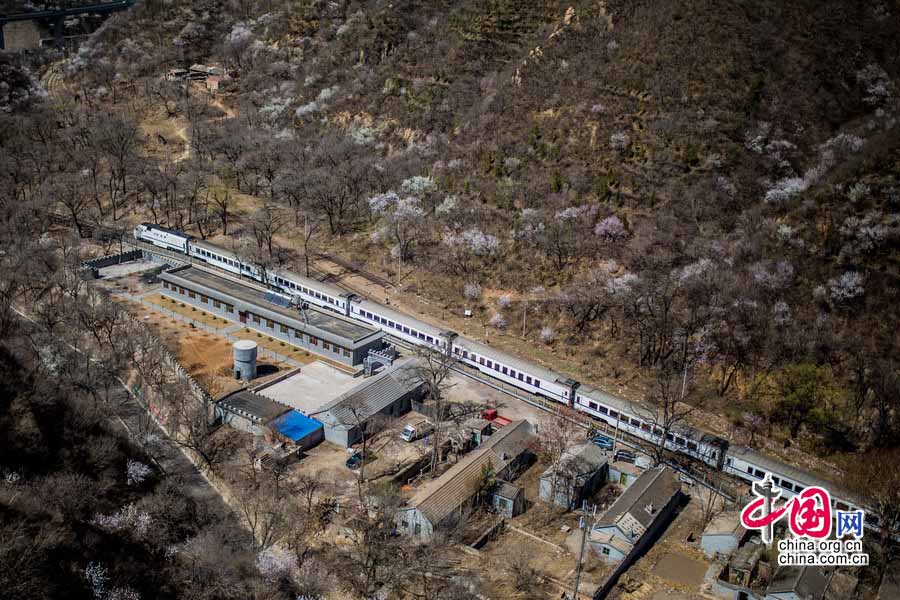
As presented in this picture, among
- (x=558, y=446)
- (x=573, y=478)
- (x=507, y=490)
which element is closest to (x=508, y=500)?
(x=507, y=490)

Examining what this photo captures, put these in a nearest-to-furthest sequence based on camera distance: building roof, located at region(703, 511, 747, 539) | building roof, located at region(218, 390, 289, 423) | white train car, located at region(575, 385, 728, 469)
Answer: building roof, located at region(703, 511, 747, 539) < white train car, located at region(575, 385, 728, 469) < building roof, located at region(218, 390, 289, 423)

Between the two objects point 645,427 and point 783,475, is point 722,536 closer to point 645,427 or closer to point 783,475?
point 783,475

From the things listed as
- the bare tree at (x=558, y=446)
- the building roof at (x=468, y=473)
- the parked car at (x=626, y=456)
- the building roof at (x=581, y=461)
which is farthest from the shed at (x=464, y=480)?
the parked car at (x=626, y=456)

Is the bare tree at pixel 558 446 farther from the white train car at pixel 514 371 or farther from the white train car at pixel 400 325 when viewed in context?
the white train car at pixel 400 325

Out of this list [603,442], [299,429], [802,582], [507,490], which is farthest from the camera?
[603,442]

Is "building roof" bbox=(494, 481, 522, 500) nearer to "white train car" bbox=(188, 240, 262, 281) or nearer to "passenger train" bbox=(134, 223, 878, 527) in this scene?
"passenger train" bbox=(134, 223, 878, 527)

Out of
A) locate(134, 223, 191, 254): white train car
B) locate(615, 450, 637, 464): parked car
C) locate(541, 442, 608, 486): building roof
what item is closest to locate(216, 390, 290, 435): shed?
locate(541, 442, 608, 486): building roof
